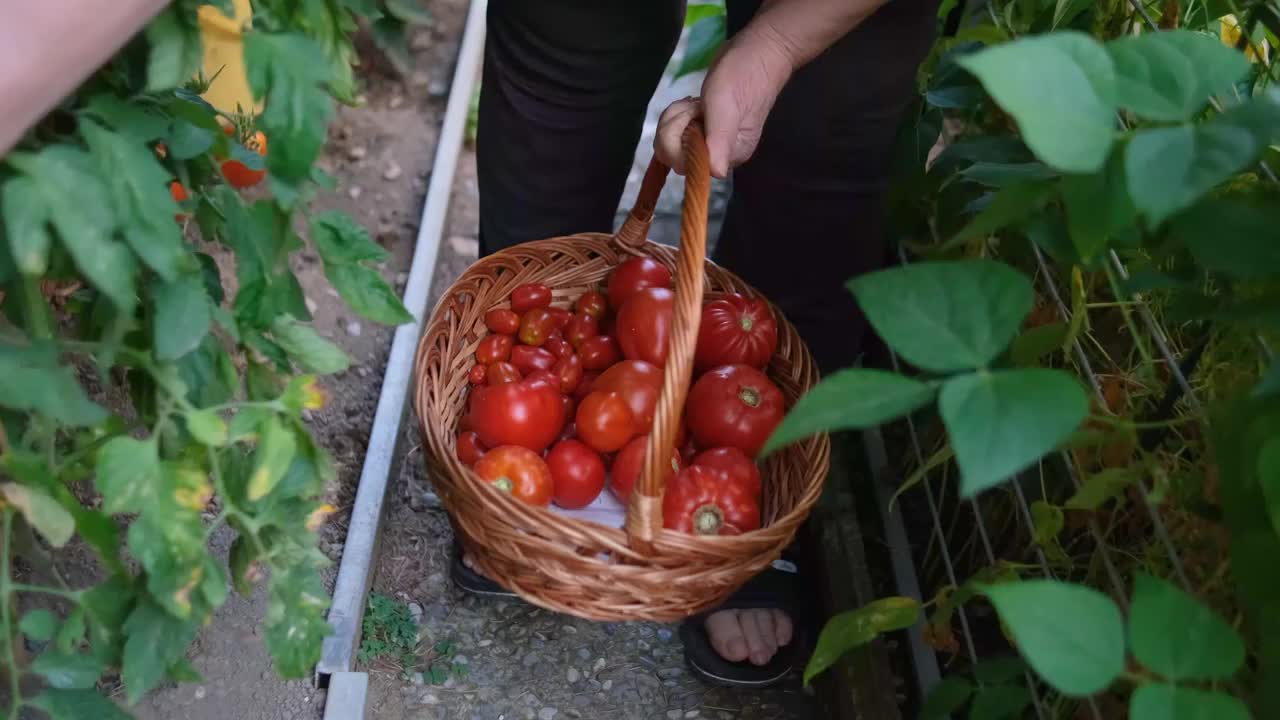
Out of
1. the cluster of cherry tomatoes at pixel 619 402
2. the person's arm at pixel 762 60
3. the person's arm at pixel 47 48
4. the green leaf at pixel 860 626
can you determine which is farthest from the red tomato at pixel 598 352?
the person's arm at pixel 47 48

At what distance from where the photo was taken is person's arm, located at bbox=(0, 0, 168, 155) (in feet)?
1.64

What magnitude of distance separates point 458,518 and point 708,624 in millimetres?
494

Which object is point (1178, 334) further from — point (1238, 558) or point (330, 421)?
point (330, 421)

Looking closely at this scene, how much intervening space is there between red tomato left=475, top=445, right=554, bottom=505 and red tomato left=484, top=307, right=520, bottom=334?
192 millimetres

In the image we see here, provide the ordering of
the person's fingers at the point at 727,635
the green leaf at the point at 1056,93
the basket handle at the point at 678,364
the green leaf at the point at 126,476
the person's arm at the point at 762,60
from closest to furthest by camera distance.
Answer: the green leaf at the point at 1056,93, the green leaf at the point at 126,476, the basket handle at the point at 678,364, the person's arm at the point at 762,60, the person's fingers at the point at 727,635

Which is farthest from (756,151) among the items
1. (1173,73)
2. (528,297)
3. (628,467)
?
(1173,73)

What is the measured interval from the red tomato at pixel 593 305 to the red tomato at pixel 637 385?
0.41 feet

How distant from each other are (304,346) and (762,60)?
0.56 m

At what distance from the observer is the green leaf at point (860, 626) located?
0.95 m

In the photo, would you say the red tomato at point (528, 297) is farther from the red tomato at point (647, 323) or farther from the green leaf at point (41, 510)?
the green leaf at point (41, 510)

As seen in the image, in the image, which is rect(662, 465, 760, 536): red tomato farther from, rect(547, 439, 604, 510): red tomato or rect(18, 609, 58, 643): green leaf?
rect(18, 609, 58, 643): green leaf

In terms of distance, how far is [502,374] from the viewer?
4.06 feet

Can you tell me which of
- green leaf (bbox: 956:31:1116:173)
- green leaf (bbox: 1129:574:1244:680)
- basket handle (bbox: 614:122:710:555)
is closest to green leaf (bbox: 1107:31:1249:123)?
green leaf (bbox: 956:31:1116:173)

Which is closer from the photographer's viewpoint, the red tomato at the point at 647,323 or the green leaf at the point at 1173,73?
the green leaf at the point at 1173,73
